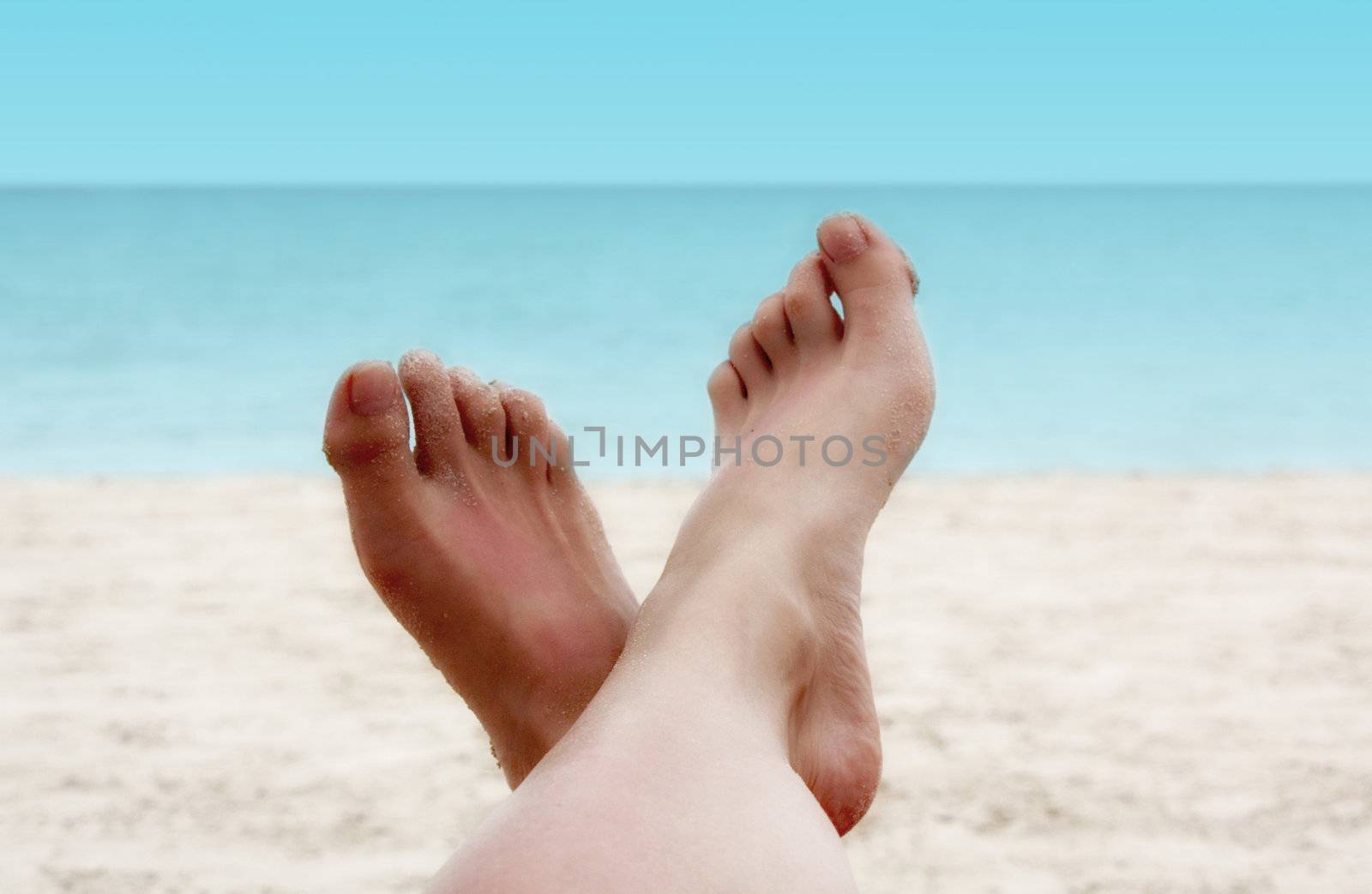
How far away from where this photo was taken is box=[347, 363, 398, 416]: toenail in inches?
44.3

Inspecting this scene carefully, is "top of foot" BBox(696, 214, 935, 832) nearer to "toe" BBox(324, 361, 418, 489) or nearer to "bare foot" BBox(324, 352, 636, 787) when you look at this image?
"bare foot" BBox(324, 352, 636, 787)

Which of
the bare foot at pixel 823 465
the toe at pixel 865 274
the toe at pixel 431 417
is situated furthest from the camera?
the toe at pixel 865 274

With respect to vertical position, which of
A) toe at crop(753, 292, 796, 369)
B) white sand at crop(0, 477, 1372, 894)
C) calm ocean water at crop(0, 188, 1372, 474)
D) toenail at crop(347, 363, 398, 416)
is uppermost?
toenail at crop(347, 363, 398, 416)

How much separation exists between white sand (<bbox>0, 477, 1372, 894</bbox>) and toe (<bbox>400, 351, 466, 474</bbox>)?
17.8 inches

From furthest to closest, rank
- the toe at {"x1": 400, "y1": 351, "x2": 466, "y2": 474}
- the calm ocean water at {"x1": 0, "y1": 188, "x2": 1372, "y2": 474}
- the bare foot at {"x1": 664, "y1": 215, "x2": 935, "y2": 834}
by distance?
1. the calm ocean water at {"x1": 0, "y1": 188, "x2": 1372, "y2": 474}
2. the toe at {"x1": 400, "y1": 351, "x2": 466, "y2": 474}
3. the bare foot at {"x1": 664, "y1": 215, "x2": 935, "y2": 834}

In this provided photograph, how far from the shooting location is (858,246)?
1.41m

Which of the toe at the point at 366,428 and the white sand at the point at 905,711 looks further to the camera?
the white sand at the point at 905,711

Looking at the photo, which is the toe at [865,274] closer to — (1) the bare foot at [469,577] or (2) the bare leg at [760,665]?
(2) the bare leg at [760,665]

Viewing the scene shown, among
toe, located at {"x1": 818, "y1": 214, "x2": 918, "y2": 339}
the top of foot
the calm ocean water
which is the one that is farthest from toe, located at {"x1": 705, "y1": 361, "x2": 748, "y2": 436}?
the calm ocean water

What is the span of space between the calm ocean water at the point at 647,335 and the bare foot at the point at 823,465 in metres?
3.20

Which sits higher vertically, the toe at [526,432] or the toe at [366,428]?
the toe at [366,428]

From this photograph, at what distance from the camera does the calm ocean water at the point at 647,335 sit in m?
5.32

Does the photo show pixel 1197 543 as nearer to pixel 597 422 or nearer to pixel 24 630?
pixel 24 630

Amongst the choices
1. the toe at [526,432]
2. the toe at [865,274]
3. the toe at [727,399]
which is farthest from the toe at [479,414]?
the toe at [865,274]
